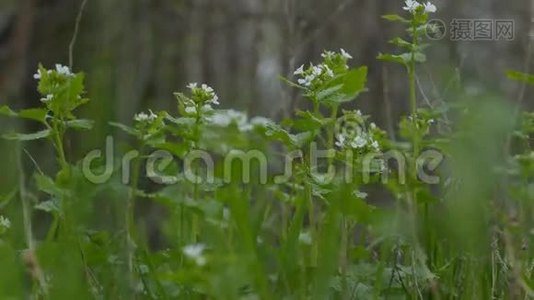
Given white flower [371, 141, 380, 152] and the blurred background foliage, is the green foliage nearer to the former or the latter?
white flower [371, 141, 380, 152]

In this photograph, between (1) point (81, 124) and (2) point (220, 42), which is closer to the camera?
(1) point (81, 124)

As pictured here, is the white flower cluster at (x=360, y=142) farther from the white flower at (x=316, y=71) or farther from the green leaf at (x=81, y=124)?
the green leaf at (x=81, y=124)

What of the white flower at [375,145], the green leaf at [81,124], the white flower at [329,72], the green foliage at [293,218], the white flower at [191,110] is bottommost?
the green foliage at [293,218]

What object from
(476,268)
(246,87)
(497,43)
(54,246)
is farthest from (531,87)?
(54,246)

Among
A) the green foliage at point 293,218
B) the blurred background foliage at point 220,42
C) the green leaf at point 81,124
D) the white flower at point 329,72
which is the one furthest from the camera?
the blurred background foliage at point 220,42

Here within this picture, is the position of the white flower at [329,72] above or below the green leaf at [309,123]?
above

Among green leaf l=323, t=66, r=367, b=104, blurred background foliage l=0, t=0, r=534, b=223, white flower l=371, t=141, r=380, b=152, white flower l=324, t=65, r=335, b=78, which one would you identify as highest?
blurred background foliage l=0, t=0, r=534, b=223

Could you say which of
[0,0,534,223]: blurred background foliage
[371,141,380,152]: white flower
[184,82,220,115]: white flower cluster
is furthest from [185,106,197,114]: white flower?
[0,0,534,223]: blurred background foliage

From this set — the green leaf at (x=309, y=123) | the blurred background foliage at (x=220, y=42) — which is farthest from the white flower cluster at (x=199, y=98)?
the blurred background foliage at (x=220, y=42)

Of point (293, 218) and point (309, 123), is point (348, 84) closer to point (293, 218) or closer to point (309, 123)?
point (309, 123)

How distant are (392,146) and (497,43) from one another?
2.36m

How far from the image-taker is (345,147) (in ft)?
4.93

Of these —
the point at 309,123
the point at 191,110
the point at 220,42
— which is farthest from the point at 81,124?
the point at 220,42

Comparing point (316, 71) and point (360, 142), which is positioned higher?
point (316, 71)
